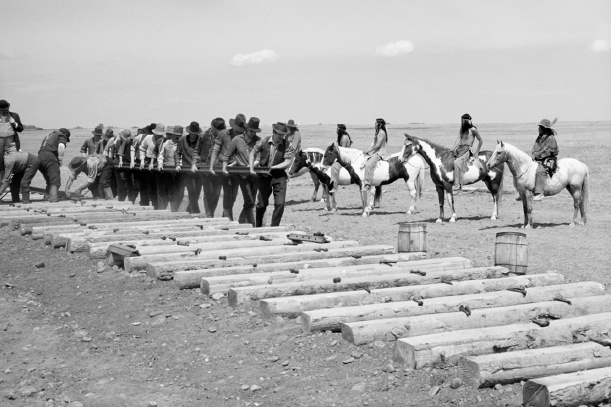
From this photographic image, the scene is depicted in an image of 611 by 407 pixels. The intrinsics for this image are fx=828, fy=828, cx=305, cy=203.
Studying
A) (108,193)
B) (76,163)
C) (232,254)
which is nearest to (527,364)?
(232,254)

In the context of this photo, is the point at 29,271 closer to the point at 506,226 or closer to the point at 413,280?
the point at 413,280

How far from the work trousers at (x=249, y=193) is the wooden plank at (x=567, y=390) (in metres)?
9.91

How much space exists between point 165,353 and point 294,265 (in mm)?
2936

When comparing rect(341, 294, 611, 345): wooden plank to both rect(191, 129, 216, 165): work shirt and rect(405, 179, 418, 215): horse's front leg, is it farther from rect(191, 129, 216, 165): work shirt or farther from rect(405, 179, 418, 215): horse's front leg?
rect(405, 179, 418, 215): horse's front leg

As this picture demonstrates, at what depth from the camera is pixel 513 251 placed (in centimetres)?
979

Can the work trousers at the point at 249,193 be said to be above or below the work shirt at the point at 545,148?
below

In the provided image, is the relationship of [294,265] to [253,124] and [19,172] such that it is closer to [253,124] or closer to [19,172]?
[253,124]

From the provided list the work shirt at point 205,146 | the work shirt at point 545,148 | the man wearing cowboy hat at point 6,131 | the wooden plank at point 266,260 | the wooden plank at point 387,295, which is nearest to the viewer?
the wooden plank at point 387,295

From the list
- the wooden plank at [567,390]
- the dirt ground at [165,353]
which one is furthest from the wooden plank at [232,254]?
the wooden plank at [567,390]

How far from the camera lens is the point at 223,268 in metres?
9.43

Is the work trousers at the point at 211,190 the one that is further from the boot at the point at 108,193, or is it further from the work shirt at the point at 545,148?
the work shirt at the point at 545,148

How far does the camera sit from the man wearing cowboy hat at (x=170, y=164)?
61.2 feet

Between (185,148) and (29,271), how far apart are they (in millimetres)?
7485

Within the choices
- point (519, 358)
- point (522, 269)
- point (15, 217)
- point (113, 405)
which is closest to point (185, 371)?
point (113, 405)
